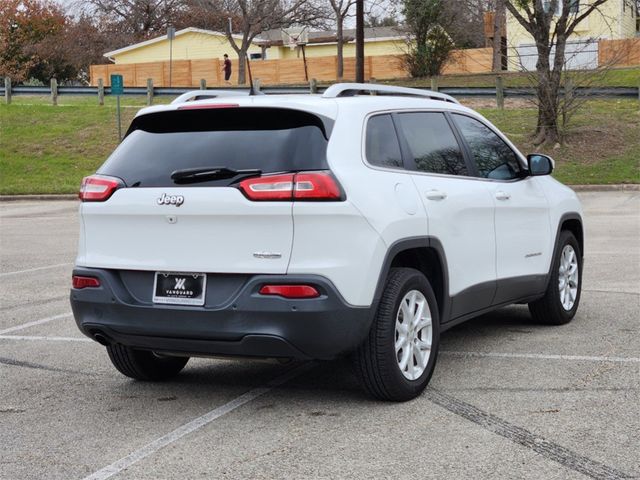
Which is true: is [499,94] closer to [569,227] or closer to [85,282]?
[569,227]

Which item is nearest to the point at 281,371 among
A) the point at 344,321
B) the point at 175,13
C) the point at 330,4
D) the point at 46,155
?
the point at 344,321

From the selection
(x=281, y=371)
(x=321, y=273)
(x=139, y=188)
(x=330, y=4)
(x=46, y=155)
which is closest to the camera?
(x=321, y=273)

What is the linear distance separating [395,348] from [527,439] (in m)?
0.97

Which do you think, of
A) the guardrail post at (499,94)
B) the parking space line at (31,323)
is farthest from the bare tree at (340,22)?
the parking space line at (31,323)

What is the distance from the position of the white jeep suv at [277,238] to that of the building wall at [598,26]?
4611 centimetres

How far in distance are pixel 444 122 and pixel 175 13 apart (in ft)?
247

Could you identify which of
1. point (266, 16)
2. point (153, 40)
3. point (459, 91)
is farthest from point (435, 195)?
point (153, 40)

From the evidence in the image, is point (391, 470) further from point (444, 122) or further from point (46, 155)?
point (46, 155)

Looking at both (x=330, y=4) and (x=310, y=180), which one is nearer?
(x=310, y=180)

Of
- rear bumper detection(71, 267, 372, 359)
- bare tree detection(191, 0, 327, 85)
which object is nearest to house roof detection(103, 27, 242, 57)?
bare tree detection(191, 0, 327, 85)

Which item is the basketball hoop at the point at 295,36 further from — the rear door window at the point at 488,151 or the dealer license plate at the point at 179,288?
the dealer license plate at the point at 179,288

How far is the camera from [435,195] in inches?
252

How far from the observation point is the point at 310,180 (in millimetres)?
5527

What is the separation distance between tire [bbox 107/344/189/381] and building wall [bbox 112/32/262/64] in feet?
213
